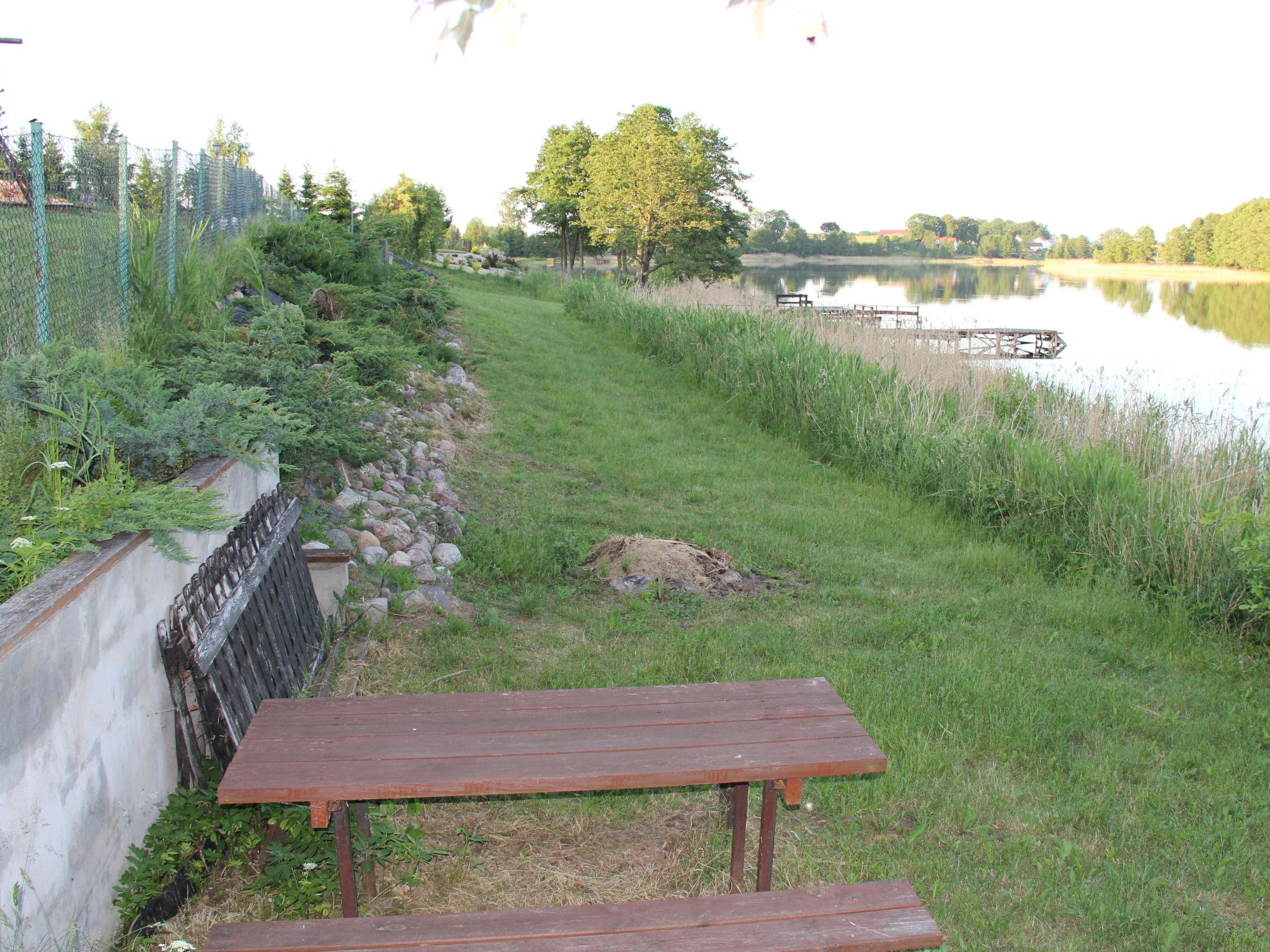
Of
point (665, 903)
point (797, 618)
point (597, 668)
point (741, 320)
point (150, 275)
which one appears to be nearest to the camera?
point (665, 903)

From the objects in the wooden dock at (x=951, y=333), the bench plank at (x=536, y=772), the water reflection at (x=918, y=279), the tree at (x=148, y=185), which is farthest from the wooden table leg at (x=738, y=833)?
the water reflection at (x=918, y=279)

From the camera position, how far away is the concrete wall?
6.59 feet

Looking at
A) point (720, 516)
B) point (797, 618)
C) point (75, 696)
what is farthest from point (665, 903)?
point (720, 516)

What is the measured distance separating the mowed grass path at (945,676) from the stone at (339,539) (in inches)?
29.0

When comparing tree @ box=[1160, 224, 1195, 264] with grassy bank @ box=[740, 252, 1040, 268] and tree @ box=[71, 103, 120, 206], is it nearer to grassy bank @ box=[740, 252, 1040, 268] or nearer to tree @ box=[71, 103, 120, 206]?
grassy bank @ box=[740, 252, 1040, 268]

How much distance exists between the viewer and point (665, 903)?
225 centimetres

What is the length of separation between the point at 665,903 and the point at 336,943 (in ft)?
2.54

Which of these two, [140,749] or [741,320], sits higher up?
[741,320]

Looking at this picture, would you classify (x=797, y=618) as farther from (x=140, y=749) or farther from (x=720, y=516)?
(x=140, y=749)

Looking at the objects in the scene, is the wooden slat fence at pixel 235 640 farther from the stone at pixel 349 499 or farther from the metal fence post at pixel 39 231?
the stone at pixel 349 499

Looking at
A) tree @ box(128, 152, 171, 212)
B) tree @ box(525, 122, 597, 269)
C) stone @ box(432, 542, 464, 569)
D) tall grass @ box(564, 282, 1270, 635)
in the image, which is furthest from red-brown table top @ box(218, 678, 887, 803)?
tree @ box(525, 122, 597, 269)

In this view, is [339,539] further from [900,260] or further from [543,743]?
[900,260]

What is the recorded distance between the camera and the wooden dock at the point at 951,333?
13.6 metres

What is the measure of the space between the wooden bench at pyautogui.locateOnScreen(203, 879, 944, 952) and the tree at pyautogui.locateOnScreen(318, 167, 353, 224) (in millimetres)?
20992
